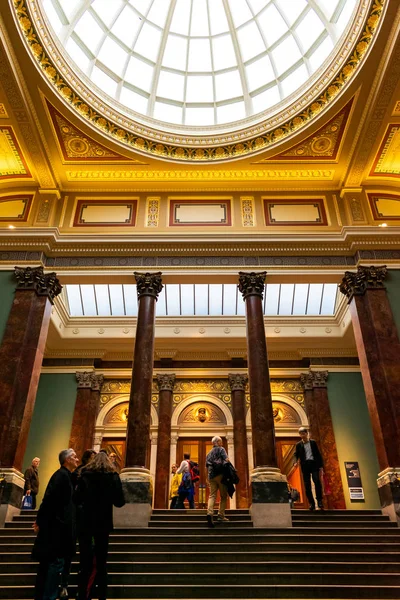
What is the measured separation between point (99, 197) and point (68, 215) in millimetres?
1038

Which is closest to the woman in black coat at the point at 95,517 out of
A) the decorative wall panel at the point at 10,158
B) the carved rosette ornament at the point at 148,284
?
the carved rosette ornament at the point at 148,284

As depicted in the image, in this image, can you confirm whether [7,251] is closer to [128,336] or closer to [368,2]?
[128,336]

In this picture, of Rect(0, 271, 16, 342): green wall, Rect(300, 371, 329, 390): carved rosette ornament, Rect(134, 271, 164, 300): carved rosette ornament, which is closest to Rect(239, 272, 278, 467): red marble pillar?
Rect(134, 271, 164, 300): carved rosette ornament

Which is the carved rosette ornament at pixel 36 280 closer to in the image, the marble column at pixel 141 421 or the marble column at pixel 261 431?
the marble column at pixel 141 421

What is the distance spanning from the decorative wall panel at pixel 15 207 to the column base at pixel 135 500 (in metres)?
7.37

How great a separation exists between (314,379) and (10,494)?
10611mm

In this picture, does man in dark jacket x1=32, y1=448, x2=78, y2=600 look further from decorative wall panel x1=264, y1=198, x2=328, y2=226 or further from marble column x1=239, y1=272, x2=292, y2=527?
decorative wall panel x1=264, y1=198, x2=328, y2=226

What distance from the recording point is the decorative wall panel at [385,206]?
11938 millimetres

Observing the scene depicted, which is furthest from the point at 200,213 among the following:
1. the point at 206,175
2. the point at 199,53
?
the point at 199,53

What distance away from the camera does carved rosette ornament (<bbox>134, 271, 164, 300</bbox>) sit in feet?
36.7

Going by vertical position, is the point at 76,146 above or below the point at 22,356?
above

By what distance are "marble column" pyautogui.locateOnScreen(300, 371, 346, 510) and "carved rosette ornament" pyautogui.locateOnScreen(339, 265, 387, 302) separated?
525 centimetres

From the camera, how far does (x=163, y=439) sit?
47.8 ft

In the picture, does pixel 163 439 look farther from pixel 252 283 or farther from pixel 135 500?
pixel 252 283
